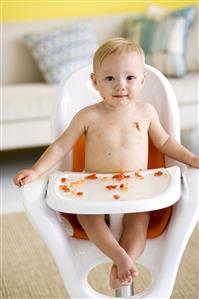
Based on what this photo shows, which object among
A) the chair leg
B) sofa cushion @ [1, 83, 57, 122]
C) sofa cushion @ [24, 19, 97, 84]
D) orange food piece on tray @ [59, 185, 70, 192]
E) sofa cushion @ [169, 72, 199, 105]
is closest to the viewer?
orange food piece on tray @ [59, 185, 70, 192]

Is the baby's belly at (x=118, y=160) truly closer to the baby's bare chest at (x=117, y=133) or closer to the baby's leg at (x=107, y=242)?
the baby's bare chest at (x=117, y=133)

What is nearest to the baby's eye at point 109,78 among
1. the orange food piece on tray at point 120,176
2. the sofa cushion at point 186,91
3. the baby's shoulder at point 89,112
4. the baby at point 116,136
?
the baby at point 116,136

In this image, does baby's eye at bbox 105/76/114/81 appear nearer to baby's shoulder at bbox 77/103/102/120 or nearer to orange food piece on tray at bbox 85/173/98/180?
baby's shoulder at bbox 77/103/102/120

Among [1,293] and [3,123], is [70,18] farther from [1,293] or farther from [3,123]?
[1,293]

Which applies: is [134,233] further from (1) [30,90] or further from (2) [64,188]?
(1) [30,90]

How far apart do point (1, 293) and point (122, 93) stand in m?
Answer: 0.89

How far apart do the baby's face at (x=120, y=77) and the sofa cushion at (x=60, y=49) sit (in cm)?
203

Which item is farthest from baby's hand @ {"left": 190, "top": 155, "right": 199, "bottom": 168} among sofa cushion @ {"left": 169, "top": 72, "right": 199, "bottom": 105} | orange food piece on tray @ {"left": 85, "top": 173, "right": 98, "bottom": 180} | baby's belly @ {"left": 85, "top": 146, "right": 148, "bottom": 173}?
sofa cushion @ {"left": 169, "top": 72, "right": 199, "bottom": 105}

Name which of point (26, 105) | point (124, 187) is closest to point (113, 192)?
point (124, 187)

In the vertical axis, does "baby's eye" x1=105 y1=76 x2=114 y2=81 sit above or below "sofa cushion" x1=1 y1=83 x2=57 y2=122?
above

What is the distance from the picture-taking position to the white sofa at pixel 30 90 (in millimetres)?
3309

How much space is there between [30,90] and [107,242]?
6.70 ft

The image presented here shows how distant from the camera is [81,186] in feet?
5.17

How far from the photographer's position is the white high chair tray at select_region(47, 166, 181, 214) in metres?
1.43
